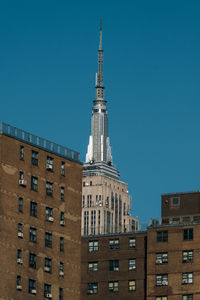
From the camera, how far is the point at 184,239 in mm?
184250

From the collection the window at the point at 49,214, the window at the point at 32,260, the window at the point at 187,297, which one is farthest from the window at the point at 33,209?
the window at the point at 187,297

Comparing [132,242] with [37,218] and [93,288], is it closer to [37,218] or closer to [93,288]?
[93,288]

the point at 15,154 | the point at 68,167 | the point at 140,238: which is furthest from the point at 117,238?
the point at 15,154

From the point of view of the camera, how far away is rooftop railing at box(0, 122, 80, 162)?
525 feet

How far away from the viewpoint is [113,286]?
190 meters

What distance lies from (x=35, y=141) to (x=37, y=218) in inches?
447

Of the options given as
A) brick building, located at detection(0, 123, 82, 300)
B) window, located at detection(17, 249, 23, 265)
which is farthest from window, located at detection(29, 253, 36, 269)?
window, located at detection(17, 249, 23, 265)

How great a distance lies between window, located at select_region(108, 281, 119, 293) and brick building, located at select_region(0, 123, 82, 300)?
22553 millimetres

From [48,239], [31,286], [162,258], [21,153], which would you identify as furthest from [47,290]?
[162,258]

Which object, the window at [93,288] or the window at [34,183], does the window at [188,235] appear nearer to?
the window at [93,288]

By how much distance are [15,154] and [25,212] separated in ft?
26.9

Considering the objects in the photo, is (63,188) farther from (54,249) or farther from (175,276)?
(175,276)

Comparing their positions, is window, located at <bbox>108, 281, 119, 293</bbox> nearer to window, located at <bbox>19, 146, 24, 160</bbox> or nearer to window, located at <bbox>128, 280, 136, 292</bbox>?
window, located at <bbox>128, 280, 136, 292</bbox>

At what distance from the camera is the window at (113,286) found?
189 m
